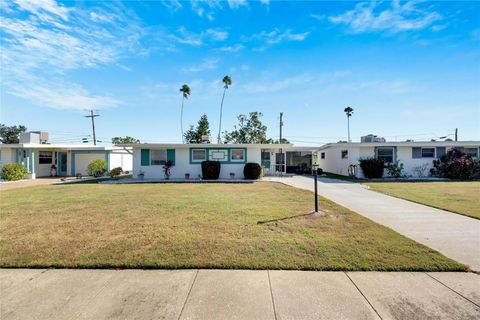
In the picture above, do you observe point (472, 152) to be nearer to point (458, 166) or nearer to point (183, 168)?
point (458, 166)

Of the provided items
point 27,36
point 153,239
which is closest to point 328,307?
point 153,239

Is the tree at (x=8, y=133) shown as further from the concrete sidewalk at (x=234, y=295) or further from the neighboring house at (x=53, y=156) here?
the concrete sidewalk at (x=234, y=295)

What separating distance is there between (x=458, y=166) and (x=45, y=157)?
33.4 m

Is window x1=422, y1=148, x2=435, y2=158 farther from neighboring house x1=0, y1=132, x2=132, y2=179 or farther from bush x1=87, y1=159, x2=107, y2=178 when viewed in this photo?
bush x1=87, y1=159, x2=107, y2=178

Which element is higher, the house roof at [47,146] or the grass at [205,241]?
the house roof at [47,146]

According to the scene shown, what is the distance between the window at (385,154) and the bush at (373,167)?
1258 mm

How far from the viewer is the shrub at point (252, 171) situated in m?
16.5

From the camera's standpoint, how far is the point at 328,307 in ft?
8.27

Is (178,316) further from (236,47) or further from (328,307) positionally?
(236,47)

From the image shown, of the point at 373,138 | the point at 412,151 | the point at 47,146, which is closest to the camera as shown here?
the point at 412,151

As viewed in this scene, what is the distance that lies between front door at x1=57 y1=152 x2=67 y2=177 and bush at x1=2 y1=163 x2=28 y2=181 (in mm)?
3806

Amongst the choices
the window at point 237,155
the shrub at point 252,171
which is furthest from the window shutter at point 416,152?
the window at point 237,155

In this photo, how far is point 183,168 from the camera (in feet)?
57.1

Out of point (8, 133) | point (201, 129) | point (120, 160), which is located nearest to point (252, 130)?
point (201, 129)
